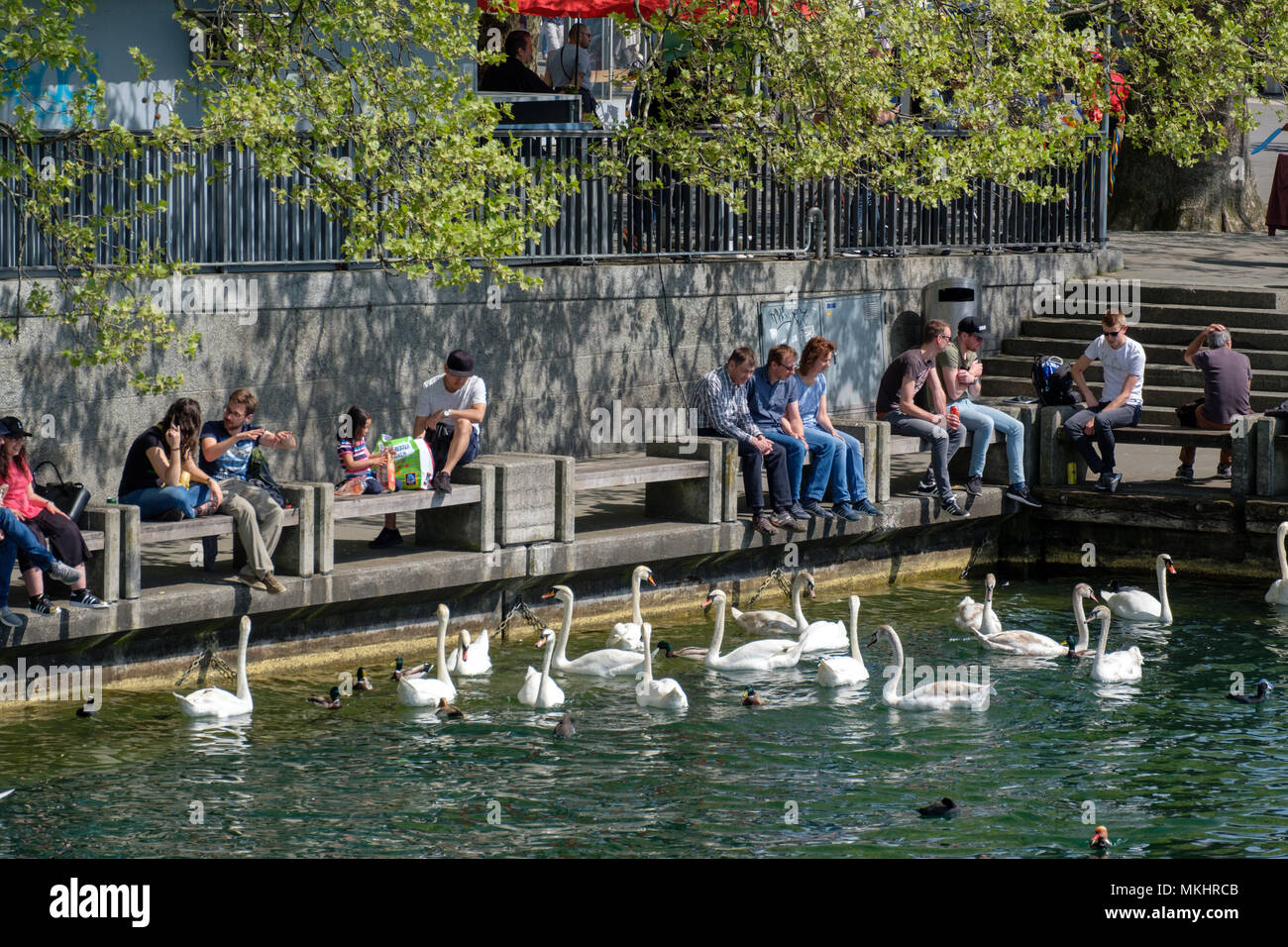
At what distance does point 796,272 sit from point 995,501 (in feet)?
11.8

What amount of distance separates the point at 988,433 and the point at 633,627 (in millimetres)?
4670

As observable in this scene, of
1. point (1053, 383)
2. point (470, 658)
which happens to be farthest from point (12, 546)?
point (1053, 383)

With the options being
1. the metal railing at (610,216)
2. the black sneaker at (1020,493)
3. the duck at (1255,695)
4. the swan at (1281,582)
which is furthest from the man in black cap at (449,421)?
the swan at (1281,582)

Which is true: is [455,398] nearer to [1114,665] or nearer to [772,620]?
[772,620]

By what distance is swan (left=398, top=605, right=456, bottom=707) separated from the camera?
43.9ft

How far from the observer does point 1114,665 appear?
14469 millimetres

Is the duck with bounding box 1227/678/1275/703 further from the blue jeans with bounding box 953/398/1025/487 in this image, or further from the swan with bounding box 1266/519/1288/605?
the blue jeans with bounding box 953/398/1025/487

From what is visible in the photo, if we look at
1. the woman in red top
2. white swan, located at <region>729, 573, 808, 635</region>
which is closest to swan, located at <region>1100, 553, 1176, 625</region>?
white swan, located at <region>729, 573, 808, 635</region>

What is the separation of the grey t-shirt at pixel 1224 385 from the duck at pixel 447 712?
316 inches

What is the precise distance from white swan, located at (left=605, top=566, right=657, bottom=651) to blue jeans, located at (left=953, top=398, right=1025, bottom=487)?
3.68m

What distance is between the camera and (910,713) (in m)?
13.6

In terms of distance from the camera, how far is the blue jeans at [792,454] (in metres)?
16.6

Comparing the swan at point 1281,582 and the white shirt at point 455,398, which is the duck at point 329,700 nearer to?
the white shirt at point 455,398
